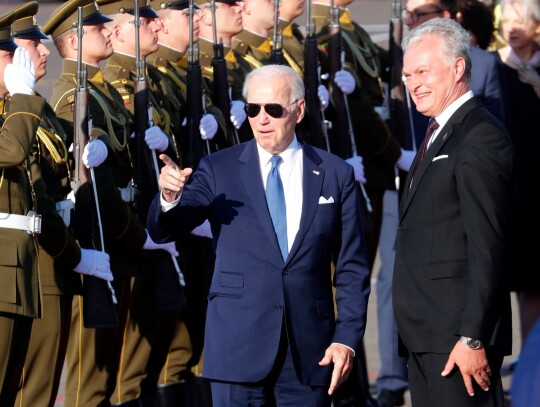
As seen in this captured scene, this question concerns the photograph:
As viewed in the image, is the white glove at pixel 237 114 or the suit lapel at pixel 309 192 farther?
the white glove at pixel 237 114

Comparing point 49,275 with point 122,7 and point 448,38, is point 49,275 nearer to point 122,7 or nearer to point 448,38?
point 122,7

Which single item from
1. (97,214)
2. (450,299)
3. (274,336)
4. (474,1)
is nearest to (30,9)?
(97,214)

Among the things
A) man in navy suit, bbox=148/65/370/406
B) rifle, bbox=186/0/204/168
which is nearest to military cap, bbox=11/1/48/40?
rifle, bbox=186/0/204/168

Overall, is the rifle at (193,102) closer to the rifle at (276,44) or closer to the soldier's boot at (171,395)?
the rifle at (276,44)

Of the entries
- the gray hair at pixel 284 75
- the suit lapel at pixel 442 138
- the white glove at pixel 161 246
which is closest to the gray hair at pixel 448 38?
the suit lapel at pixel 442 138

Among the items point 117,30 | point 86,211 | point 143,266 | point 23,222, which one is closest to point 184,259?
point 143,266

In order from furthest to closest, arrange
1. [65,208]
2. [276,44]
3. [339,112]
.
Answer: [339,112] → [276,44] → [65,208]

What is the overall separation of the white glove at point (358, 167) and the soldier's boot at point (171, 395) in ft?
4.70

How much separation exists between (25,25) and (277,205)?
1652 millimetres

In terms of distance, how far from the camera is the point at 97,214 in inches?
251

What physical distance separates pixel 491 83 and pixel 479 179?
10.3ft

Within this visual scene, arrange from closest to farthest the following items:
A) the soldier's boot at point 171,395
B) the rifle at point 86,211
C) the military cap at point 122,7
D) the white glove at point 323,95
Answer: the rifle at point 86,211 → the military cap at point 122,7 → the soldier's boot at point 171,395 → the white glove at point 323,95

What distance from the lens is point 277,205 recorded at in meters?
4.95

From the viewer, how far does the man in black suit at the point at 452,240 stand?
4.55 m
